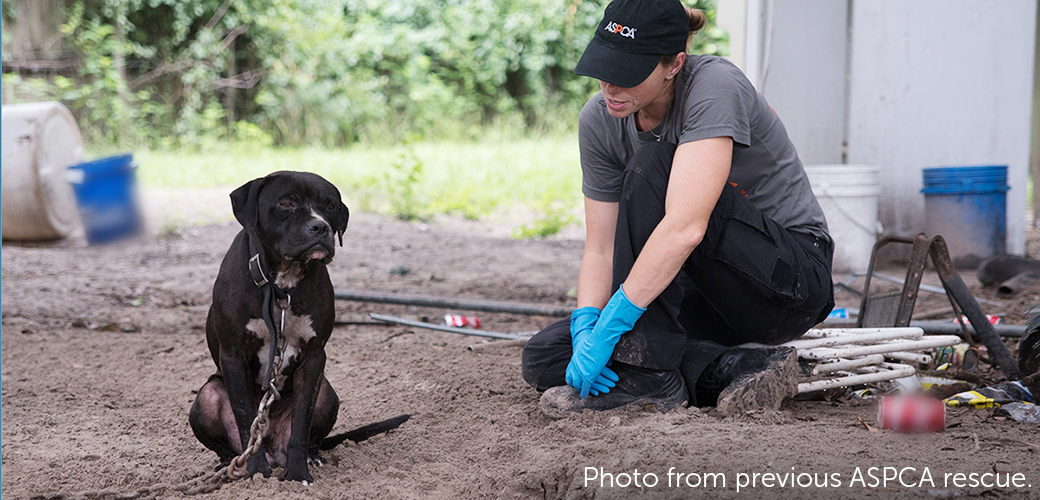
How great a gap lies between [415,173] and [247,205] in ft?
20.7

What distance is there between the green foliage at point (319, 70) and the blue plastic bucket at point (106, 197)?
14.6 ft

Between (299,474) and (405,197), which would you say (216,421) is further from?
(405,197)

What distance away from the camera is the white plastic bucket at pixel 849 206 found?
5.26m

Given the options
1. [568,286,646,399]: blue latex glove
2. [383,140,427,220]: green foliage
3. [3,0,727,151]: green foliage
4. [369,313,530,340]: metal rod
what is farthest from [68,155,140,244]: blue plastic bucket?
[568,286,646,399]: blue latex glove

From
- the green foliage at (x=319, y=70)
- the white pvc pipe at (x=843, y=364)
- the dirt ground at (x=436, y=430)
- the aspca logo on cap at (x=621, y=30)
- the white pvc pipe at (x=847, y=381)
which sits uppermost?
the green foliage at (x=319, y=70)

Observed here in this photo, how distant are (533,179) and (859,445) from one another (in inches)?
287

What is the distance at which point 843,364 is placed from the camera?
2510 mm

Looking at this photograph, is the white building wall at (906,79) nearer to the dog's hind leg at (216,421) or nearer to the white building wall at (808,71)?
the white building wall at (808,71)

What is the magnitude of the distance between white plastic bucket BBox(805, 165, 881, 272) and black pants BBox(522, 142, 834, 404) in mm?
2956

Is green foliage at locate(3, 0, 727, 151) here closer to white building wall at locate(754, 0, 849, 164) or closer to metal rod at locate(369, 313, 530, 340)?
white building wall at locate(754, 0, 849, 164)

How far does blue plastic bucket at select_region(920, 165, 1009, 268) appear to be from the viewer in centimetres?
529

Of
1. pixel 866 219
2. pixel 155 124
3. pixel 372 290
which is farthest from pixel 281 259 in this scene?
pixel 155 124

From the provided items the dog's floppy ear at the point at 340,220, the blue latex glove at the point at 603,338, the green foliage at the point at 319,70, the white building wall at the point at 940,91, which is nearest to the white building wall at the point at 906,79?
the white building wall at the point at 940,91

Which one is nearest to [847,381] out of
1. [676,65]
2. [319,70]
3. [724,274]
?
[724,274]
